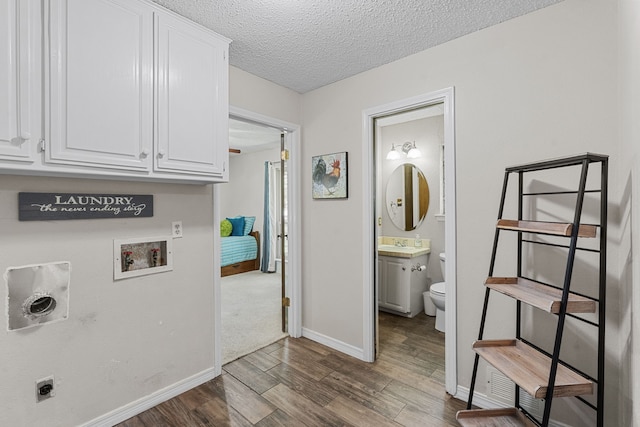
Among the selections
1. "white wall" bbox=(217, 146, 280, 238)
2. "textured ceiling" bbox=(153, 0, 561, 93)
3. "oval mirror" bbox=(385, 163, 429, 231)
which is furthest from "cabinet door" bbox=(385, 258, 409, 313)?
"white wall" bbox=(217, 146, 280, 238)

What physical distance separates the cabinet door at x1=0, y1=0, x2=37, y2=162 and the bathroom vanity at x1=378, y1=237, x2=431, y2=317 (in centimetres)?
312

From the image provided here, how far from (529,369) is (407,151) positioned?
2933mm

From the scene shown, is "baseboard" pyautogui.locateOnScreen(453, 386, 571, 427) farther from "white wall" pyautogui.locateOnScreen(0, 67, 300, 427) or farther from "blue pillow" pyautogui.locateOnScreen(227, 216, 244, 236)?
"blue pillow" pyautogui.locateOnScreen(227, 216, 244, 236)

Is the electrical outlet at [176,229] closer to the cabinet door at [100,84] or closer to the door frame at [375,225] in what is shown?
the cabinet door at [100,84]

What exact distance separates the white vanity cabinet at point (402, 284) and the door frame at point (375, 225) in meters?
0.94

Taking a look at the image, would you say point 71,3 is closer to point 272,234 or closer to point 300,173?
point 300,173

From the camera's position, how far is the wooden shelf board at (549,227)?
1316 millimetres

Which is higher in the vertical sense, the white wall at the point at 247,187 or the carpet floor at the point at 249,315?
the white wall at the point at 247,187

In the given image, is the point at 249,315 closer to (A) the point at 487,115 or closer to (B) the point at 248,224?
(B) the point at 248,224

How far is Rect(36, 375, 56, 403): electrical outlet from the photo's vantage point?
1587 millimetres

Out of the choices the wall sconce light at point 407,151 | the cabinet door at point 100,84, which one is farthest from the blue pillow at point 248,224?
the cabinet door at point 100,84

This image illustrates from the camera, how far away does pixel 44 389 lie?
1.60 metres

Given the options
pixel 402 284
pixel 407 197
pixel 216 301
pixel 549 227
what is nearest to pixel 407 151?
pixel 407 197

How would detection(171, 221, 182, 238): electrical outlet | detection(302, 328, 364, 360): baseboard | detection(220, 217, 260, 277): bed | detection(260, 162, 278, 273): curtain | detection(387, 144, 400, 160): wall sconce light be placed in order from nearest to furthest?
detection(171, 221, 182, 238): electrical outlet, detection(302, 328, 364, 360): baseboard, detection(387, 144, 400, 160): wall sconce light, detection(220, 217, 260, 277): bed, detection(260, 162, 278, 273): curtain
